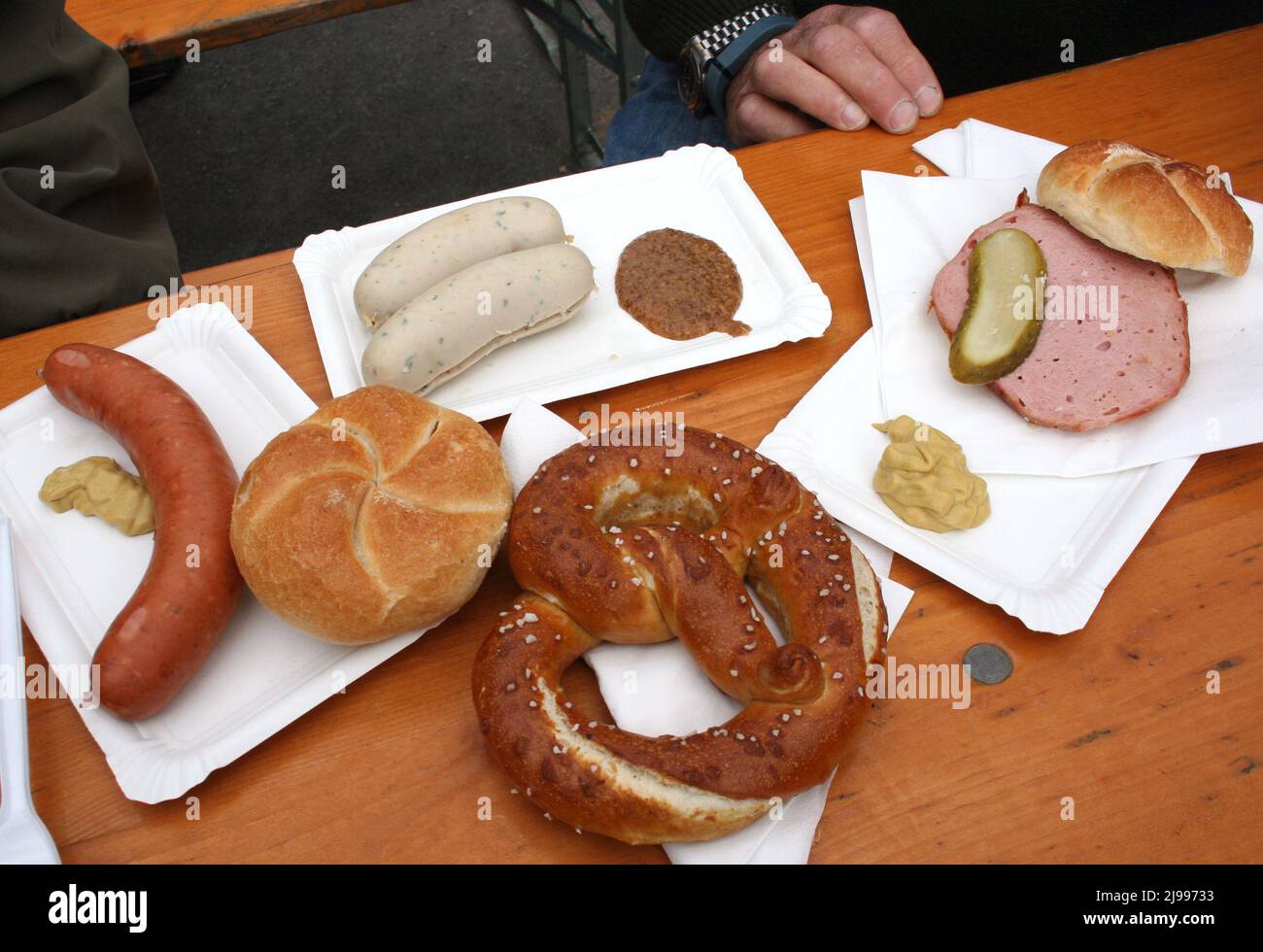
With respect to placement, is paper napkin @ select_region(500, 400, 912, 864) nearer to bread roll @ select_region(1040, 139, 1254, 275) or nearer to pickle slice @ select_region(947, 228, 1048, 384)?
pickle slice @ select_region(947, 228, 1048, 384)

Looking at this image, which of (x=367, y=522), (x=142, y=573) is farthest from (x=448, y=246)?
(x=142, y=573)

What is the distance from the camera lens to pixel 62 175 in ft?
7.36

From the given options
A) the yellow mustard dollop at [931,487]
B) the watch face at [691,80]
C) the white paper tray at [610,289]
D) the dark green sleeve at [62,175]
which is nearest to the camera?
the yellow mustard dollop at [931,487]

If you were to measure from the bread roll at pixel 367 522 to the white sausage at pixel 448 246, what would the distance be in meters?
0.45

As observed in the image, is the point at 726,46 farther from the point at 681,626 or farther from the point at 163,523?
the point at 163,523

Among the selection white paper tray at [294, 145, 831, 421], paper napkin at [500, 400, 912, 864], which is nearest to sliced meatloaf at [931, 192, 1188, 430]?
white paper tray at [294, 145, 831, 421]

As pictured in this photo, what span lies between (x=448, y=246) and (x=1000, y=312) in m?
1.18

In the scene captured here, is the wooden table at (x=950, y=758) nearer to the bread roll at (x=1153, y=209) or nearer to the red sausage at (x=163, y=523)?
the red sausage at (x=163, y=523)

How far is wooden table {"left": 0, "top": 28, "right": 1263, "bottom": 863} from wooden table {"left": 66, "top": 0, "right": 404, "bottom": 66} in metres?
1.86

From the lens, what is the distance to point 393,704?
5.24ft

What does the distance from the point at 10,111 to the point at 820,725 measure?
2.31m

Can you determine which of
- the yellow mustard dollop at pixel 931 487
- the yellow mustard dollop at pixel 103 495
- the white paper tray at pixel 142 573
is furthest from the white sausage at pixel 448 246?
the yellow mustard dollop at pixel 931 487

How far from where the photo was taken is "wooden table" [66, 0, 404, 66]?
2.66 meters

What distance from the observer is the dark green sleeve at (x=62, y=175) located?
7.06 feet
